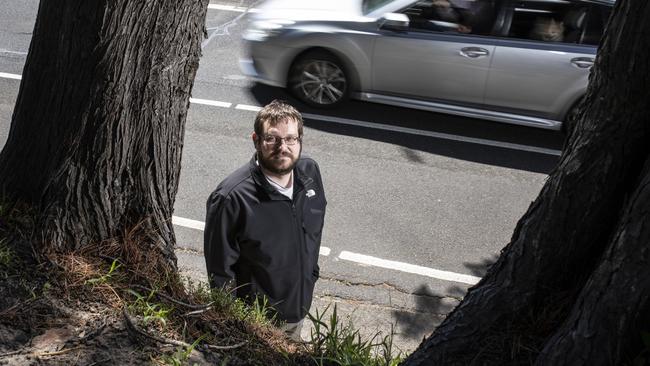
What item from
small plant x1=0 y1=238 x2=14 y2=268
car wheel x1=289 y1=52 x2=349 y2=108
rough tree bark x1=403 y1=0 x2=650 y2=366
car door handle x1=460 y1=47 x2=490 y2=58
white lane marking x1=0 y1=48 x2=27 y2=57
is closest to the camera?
rough tree bark x1=403 y1=0 x2=650 y2=366

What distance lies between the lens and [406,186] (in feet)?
26.2

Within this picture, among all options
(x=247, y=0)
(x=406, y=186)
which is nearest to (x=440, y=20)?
(x=406, y=186)

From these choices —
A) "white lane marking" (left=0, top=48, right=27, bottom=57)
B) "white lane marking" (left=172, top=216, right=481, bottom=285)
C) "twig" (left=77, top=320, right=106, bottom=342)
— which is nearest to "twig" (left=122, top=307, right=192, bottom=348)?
"twig" (left=77, top=320, right=106, bottom=342)

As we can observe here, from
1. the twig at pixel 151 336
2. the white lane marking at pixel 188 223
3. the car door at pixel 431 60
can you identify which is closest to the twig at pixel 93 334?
the twig at pixel 151 336

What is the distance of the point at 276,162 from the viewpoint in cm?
427

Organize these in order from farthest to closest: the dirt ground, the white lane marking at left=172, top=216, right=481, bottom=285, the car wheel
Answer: the car wheel → the white lane marking at left=172, top=216, right=481, bottom=285 → the dirt ground

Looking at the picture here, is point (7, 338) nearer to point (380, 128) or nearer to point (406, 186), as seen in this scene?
point (406, 186)

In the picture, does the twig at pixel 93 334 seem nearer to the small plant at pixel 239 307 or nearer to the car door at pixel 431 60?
the small plant at pixel 239 307

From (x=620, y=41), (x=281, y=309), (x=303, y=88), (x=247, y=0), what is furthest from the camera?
(x=247, y=0)

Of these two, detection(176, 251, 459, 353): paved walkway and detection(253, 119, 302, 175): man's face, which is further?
detection(176, 251, 459, 353): paved walkway

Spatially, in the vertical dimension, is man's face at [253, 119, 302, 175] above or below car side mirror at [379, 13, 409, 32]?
below

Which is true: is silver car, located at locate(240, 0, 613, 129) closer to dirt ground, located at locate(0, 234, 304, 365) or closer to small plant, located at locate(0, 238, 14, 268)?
dirt ground, located at locate(0, 234, 304, 365)

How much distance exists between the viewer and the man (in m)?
4.23

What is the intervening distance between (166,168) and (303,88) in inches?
214
